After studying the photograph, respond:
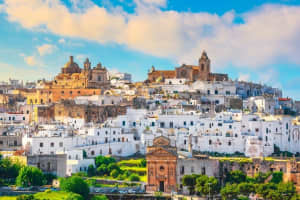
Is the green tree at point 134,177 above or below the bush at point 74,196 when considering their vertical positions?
above

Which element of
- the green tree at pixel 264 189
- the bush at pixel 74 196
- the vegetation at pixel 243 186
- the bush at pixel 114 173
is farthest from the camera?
the bush at pixel 114 173

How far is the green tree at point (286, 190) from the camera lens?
4760 centimetres

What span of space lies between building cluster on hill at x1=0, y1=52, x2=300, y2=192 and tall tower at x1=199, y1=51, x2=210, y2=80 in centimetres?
181

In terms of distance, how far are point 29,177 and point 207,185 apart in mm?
14497

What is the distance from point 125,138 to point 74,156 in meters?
7.74

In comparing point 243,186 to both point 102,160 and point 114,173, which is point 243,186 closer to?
point 114,173

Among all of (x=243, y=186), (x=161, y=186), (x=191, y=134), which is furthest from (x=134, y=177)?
(x=191, y=134)

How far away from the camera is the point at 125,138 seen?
59.6m

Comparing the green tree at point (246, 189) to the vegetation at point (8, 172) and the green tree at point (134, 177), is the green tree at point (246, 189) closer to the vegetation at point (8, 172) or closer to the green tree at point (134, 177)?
the green tree at point (134, 177)

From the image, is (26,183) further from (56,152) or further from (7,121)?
(7,121)

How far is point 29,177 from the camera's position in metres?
48.7

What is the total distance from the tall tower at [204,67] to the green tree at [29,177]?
130 feet

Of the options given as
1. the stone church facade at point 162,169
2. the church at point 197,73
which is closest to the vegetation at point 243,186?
the stone church facade at point 162,169

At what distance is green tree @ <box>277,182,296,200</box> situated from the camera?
1874 inches
